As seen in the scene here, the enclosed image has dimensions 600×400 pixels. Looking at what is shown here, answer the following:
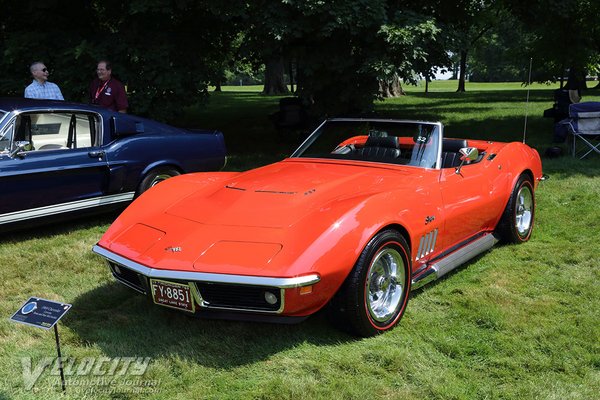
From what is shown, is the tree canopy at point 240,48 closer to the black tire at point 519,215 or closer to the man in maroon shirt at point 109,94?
the man in maroon shirt at point 109,94

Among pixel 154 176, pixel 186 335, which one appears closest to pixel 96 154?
pixel 154 176

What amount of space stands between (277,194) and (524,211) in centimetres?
297

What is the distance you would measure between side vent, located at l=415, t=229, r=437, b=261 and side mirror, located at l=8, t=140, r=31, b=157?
3.85 metres

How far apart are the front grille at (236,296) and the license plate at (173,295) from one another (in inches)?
3.3

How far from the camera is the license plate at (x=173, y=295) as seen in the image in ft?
10.4

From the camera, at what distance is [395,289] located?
12.0ft

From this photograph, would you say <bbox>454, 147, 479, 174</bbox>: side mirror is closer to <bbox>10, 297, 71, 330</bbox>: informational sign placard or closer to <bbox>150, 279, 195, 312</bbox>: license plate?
<bbox>150, 279, 195, 312</bbox>: license plate

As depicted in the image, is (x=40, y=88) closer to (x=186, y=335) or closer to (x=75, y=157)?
(x=75, y=157)

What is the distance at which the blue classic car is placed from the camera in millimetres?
5449

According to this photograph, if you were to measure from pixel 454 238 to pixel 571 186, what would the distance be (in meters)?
4.19

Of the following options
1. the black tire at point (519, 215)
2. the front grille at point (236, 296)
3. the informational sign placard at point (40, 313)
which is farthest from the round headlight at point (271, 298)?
the black tire at point (519, 215)

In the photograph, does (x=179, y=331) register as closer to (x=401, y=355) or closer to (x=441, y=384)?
(x=401, y=355)

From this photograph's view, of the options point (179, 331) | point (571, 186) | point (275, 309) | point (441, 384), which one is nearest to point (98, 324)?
point (179, 331)

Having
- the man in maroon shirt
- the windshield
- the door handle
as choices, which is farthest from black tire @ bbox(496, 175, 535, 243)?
the man in maroon shirt
